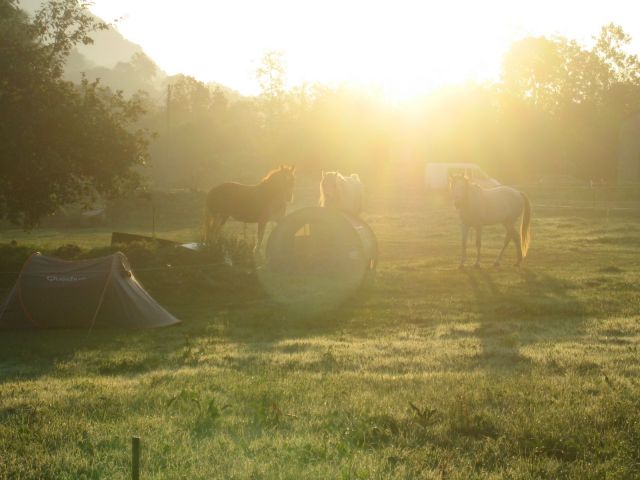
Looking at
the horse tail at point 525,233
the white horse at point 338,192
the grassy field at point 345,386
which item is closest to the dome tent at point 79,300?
the grassy field at point 345,386

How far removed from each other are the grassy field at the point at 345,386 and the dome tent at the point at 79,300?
434 millimetres

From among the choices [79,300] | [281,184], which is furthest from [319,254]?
[79,300]

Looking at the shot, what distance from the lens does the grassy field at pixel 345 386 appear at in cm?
584

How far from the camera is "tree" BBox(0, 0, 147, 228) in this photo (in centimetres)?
1970

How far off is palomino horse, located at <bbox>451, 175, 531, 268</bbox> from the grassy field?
3041 mm

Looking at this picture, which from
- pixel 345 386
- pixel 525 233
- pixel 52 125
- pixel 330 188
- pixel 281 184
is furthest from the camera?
pixel 281 184

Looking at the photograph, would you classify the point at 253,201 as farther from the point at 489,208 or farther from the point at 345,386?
the point at 345,386

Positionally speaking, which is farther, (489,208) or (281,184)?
(281,184)

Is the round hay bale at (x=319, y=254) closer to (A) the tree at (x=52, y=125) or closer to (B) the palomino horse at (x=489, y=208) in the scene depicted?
(B) the palomino horse at (x=489, y=208)

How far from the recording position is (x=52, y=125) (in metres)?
20.6

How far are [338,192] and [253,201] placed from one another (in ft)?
7.34

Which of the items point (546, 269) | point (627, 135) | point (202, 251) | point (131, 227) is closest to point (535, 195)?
point (627, 135)

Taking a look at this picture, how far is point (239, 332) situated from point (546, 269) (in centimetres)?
1012

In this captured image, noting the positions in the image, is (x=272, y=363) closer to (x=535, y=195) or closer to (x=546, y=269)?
(x=546, y=269)
